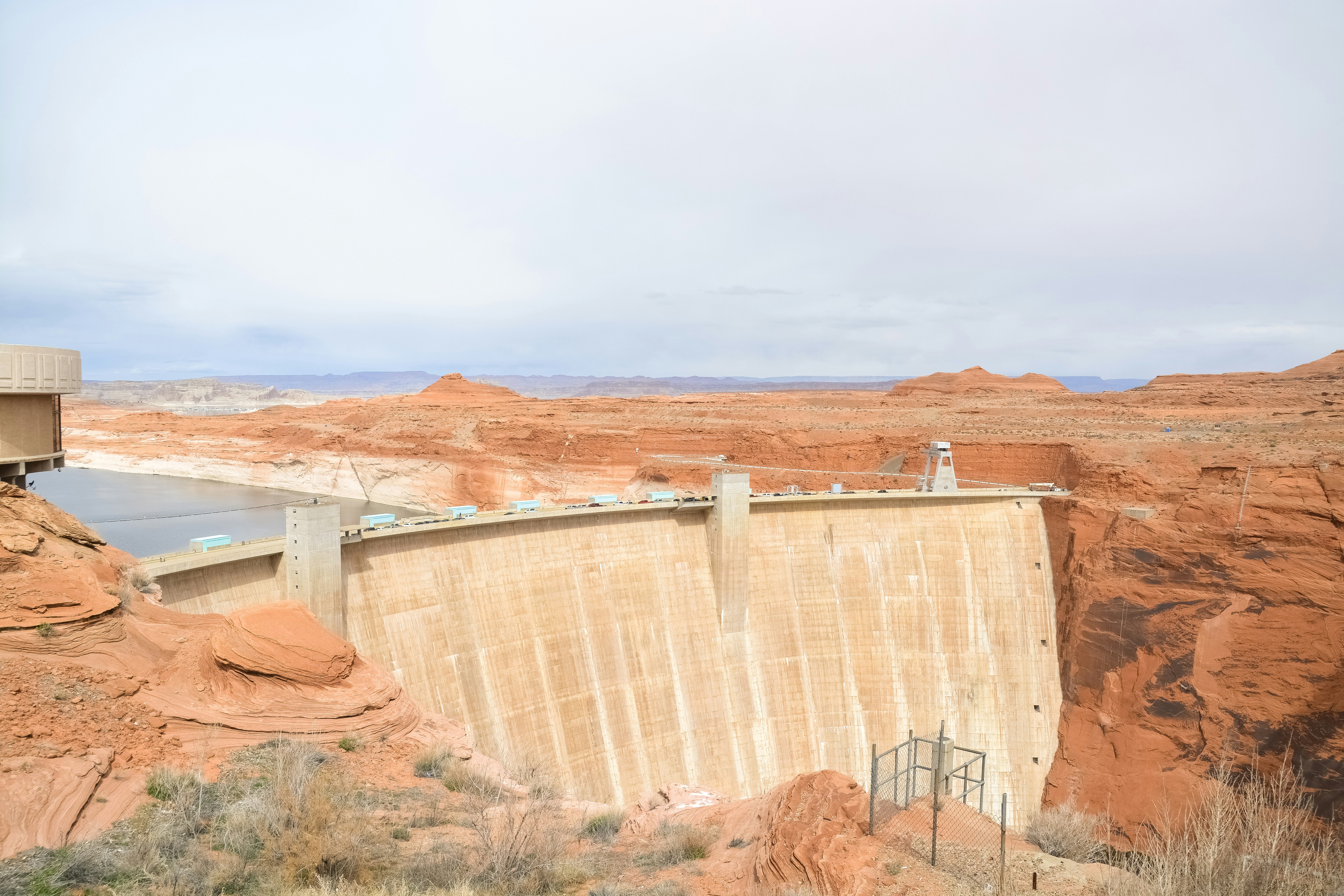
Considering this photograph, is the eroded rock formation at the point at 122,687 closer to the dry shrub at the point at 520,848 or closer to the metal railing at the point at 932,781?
the dry shrub at the point at 520,848

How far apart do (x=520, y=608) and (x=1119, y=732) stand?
18541 millimetres

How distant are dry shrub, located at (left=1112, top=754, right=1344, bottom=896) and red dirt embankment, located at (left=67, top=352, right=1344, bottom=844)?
0.81 meters

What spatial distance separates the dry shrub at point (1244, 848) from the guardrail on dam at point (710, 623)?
6408 mm

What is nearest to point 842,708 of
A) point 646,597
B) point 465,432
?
point 646,597

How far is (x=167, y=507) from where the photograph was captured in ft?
→ 168

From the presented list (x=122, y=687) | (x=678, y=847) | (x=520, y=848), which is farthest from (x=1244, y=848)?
(x=122, y=687)

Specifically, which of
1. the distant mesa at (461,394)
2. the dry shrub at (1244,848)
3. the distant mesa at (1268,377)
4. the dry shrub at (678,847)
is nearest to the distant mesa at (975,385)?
the distant mesa at (1268,377)

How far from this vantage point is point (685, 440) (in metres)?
44.3

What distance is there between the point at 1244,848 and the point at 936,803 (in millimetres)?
5942

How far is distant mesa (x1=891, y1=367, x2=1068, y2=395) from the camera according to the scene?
7625 cm

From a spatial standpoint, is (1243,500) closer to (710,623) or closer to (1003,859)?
(710,623)

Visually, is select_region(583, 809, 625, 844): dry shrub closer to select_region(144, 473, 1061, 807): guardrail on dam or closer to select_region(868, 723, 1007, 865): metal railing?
select_region(868, 723, 1007, 865): metal railing

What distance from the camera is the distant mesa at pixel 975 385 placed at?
250 ft

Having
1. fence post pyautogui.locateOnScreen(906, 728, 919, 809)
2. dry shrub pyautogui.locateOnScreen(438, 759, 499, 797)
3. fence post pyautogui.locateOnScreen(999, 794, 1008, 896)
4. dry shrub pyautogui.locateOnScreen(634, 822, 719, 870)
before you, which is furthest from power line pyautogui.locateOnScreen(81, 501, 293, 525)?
fence post pyautogui.locateOnScreen(999, 794, 1008, 896)
